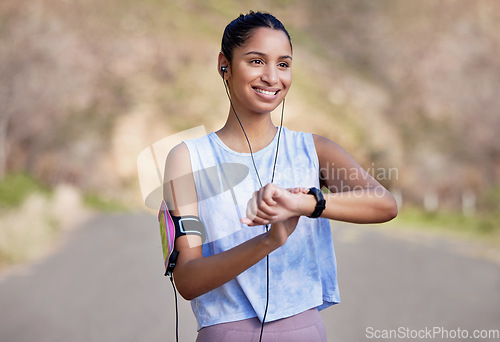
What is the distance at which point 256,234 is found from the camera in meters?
1.47

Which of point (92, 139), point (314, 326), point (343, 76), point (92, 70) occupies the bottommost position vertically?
point (314, 326)

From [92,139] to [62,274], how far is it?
2052 cm

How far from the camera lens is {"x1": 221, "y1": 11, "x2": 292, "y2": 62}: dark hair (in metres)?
1.52

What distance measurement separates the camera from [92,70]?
105ft

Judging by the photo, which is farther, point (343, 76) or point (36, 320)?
point (343, 76)

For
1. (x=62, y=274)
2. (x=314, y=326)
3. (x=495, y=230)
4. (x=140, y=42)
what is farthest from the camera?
(x=140, y=42)

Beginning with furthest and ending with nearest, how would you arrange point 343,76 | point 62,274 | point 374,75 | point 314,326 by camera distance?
point 374,75, point 343,76, point 62,274, point 314,326

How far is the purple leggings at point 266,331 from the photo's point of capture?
4.63ft

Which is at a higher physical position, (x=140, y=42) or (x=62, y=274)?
(x=140, y=42)

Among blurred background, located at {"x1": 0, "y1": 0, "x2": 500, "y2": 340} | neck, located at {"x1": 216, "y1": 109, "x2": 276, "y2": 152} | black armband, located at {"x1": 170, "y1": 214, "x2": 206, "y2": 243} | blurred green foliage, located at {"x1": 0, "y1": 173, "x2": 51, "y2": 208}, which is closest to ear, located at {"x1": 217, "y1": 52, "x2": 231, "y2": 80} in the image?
neck, located at {"x1": 216, "y1": 109, "x2": 276, "y2": 152}

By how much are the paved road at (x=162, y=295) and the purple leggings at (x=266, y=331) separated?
12.6 ft

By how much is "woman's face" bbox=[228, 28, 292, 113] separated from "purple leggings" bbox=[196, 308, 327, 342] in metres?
0.54

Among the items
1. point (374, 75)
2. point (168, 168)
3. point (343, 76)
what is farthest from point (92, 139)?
point (168, 168)

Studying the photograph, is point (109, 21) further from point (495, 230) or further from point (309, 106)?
point (495, 230)
